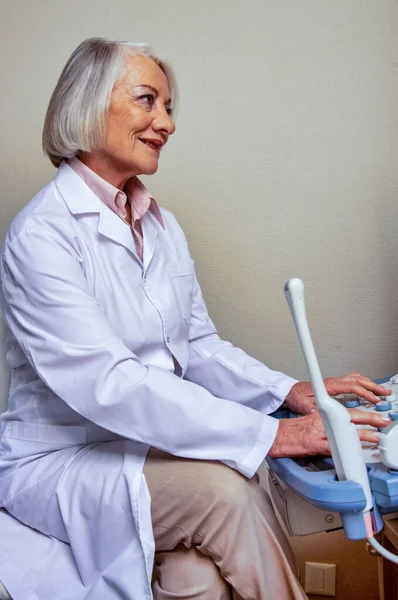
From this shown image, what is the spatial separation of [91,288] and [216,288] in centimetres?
54

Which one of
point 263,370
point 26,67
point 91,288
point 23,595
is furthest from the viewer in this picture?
point 26,67

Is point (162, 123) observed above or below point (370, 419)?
above

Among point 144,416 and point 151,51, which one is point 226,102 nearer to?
point 151,51

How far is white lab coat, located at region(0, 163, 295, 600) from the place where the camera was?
3.43 feet

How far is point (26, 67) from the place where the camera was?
5.36 ft

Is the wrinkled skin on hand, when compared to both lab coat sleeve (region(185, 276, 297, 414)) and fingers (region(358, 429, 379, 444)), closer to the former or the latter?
fingers (region(358, 429, 379, 444))

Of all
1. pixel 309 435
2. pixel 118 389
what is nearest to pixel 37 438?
pixel 118 389

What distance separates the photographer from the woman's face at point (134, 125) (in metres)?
1.29

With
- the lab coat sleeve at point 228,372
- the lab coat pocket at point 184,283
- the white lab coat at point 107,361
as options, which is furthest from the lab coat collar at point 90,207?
the lab coat sleeve at point 228,372

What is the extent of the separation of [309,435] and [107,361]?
0.32 m

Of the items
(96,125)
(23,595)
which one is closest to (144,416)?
(23,595)

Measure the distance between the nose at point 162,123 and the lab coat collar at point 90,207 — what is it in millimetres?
173

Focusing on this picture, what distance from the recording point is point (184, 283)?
1.43 metres

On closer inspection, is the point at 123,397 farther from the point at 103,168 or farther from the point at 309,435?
the point at 103,168
